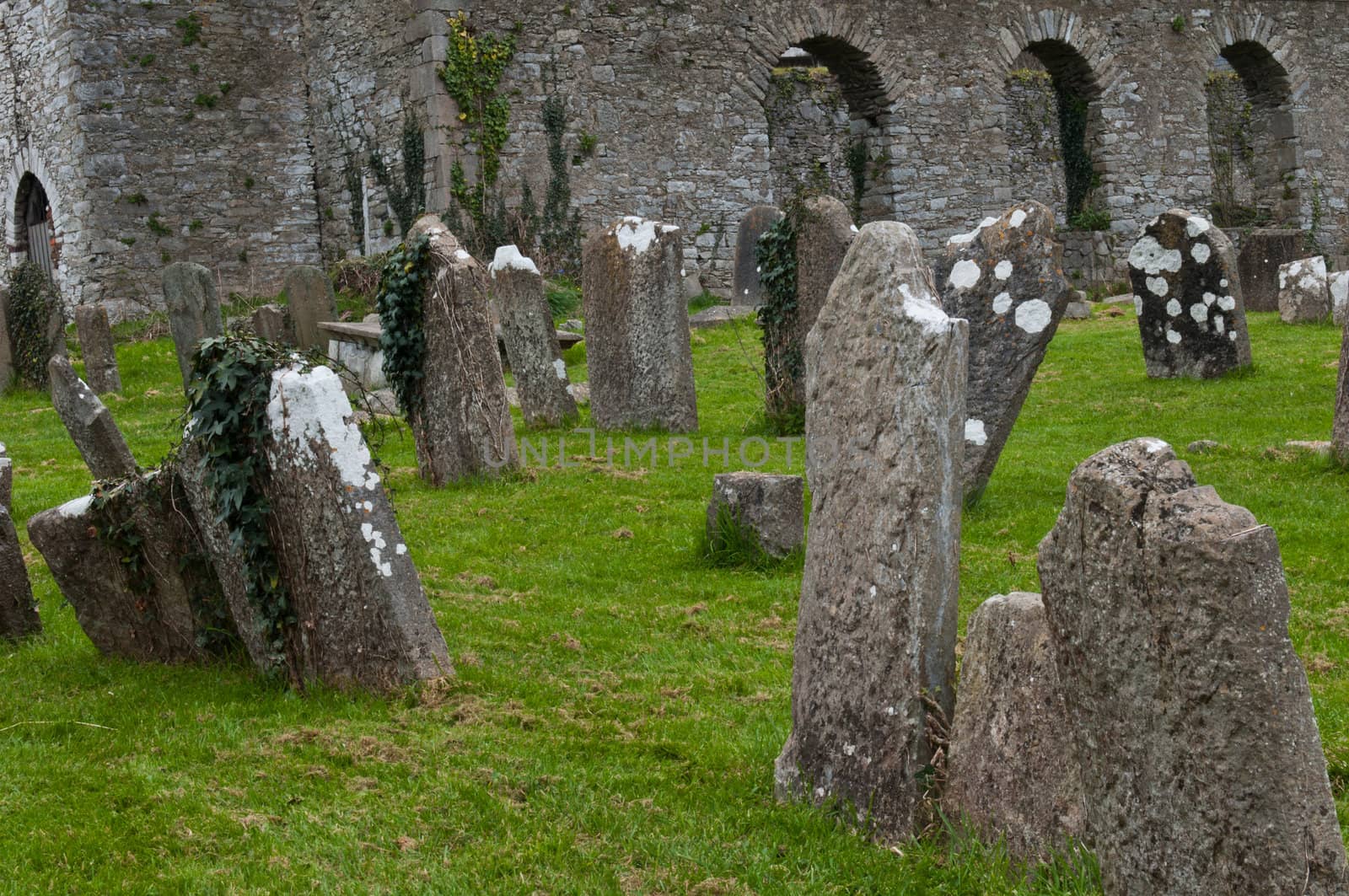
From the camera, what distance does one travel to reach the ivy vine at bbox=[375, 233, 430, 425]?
Result: 8773 mm

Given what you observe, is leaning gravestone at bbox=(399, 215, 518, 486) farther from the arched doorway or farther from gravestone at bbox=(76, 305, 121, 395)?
the arched doorway

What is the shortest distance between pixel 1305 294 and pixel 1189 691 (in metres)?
14.2

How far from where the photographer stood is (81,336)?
14.0 meters

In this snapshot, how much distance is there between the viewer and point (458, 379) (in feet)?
28.8

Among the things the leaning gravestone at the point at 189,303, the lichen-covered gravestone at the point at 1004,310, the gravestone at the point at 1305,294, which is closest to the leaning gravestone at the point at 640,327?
the lichen-covered gravestone at the point at 1004,310

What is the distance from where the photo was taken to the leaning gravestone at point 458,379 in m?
8.69

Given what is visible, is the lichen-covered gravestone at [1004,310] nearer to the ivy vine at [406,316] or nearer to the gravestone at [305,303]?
the ivy vine at [406,316]

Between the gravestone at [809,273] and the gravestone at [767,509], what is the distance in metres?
3.27

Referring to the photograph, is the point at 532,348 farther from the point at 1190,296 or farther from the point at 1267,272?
the point at 1267,272

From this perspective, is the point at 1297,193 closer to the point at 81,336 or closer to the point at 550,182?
the point at 550,182

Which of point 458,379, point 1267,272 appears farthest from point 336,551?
point 1267,272

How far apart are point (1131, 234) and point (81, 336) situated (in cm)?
1762

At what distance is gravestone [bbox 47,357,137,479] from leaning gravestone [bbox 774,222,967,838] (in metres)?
5.83

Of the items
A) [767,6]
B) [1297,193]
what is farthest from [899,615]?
[1297,193]
